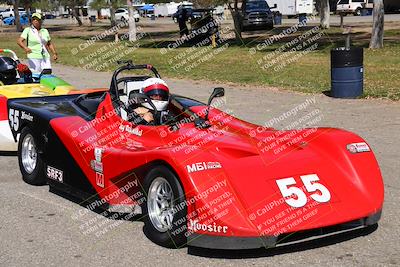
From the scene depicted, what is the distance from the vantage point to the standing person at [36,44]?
12.6 m

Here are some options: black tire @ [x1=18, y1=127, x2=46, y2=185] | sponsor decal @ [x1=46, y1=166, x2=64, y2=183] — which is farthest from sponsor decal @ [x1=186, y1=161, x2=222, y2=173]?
black tire @ [x1=18, y1=127, x2=46, y2=185]

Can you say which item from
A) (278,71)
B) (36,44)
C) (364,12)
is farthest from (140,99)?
(364,12)

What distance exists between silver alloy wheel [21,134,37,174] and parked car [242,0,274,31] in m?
30.5

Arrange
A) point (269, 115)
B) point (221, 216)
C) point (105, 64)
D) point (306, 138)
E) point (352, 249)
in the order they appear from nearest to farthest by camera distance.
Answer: point (221, 216) → point (352, 249) → point (306, 138) → point (269, 115) → point (105, 64)

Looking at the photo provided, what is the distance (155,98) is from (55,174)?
1.39 meters

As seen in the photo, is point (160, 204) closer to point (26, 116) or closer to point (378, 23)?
point (26, 116)

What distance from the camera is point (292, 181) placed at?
5066 mm

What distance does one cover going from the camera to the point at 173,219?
16.0ft

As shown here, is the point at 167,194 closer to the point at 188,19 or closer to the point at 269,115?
the point at 269,115

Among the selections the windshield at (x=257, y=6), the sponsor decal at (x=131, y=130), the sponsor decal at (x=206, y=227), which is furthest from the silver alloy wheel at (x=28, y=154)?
the windshield at (x=257, y=6)

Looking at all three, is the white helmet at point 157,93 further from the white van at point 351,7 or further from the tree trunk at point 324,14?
the white van at point 351,7

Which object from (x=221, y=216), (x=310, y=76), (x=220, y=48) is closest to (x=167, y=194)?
(x=221, y=216)

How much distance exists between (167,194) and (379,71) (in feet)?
45.4

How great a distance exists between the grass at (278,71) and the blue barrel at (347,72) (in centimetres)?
42
